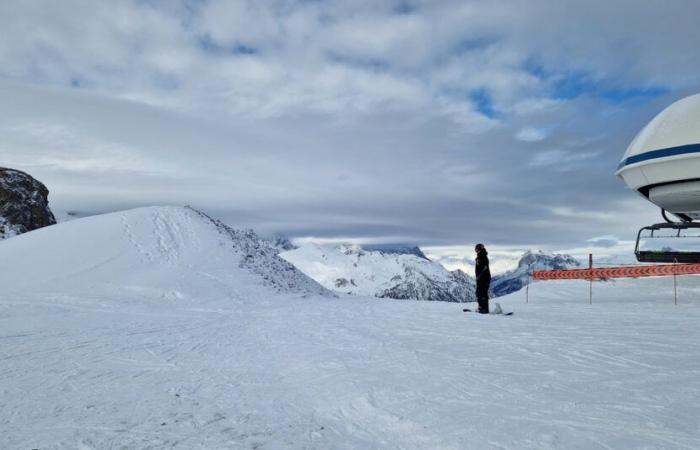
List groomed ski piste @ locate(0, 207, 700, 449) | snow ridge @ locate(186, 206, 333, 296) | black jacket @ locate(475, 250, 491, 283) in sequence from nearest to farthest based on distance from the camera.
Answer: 1. groomed ski piste @ locate(0, 207, 700, 449)
2. black jacket @ locate(475, 250, 491, 283)
3. snow ridge @ locate(186, 206, 333, 296)

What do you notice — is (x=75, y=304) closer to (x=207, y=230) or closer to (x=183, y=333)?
(x=183, y=333)

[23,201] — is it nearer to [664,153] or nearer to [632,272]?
[632,272]

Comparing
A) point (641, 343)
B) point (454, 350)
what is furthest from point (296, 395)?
point (641, 343)

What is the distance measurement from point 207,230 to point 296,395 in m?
25.0

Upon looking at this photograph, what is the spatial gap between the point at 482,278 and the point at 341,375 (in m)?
10.2

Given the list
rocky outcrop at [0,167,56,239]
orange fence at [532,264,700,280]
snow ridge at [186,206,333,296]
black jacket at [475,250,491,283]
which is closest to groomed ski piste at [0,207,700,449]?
black jacket at [475,250,491,283]

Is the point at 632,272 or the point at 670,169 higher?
the point at 670,169

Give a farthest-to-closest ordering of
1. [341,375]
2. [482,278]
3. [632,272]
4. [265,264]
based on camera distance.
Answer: [265,264] → [632,272] → [482,278] → [341,375]

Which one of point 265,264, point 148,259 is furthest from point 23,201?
point 265,264

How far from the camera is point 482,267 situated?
16.1m

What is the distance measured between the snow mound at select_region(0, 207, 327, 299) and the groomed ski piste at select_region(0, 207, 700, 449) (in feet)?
6.91

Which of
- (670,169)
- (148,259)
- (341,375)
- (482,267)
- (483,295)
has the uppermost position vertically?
(670,169)

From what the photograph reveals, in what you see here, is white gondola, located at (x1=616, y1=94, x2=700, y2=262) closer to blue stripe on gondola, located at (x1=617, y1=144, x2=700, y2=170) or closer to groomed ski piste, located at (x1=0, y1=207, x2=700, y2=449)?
blue stripe on gondola, located at (x1=617, y1=144, x2=700, y2=170)

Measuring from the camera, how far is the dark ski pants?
51.1ft
